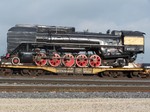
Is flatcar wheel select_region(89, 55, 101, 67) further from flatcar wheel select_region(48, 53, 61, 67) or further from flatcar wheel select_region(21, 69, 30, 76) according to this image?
flatcar wheel select_region(21, 69, 30, 76)

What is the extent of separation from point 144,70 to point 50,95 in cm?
1242

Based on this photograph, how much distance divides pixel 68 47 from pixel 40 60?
7.16 feet

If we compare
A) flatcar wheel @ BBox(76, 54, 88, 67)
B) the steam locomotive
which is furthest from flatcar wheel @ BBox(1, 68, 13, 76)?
flatcar wheel @ BBox(76, 54, 88, 67)

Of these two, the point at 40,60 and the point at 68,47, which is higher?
the point at 68,47

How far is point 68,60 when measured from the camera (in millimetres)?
23594

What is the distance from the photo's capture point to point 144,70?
963 inches

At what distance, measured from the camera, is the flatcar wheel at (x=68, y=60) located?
77.2ft

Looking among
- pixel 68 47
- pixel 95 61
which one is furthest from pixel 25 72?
pixel 95 61

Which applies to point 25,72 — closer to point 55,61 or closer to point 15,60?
point 15,60

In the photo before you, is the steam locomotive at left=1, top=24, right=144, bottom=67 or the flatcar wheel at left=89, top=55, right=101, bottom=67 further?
the flatcar wheel at left=89, top=55, right=101, bottom=67

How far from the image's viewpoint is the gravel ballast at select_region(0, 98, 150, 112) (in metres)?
10.1

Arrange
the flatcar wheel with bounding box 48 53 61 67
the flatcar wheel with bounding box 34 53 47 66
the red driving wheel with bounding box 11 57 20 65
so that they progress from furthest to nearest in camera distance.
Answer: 1. the flatcar wheel with bounding box 48 53 61 67
2. the flatcar wheel with bounding box 34 53 47 66
3. the red driving wheel with bounding box 11 57 20 65

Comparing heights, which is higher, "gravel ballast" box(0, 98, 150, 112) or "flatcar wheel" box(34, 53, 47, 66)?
"flatcar wheel" box(34, 53, 47, 66)

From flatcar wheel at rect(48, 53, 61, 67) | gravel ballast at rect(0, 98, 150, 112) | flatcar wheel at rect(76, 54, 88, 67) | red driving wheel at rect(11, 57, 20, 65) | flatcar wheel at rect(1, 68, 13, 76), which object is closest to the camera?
gravel ballast at rect(0, 98, 150, 112)
